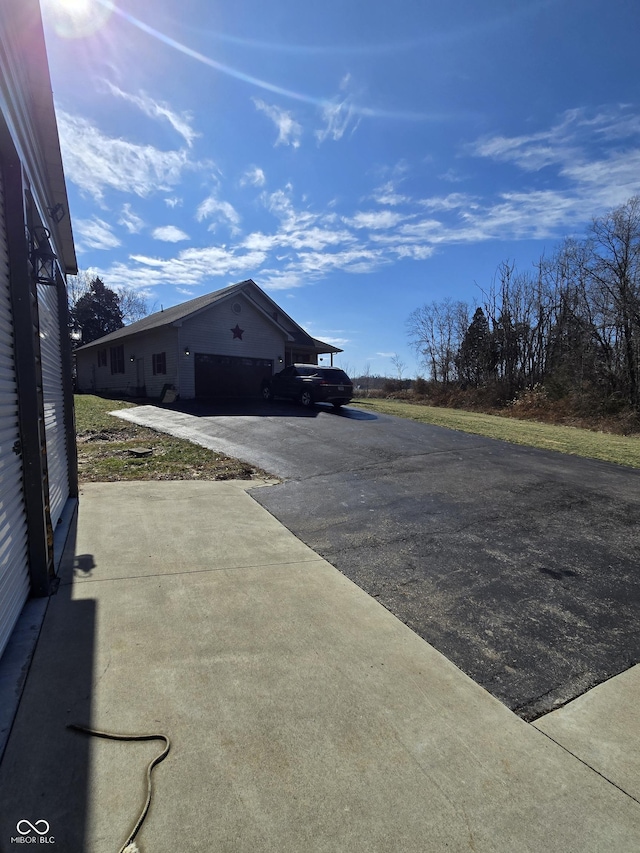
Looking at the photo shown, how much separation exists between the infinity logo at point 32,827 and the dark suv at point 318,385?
49.3 feet

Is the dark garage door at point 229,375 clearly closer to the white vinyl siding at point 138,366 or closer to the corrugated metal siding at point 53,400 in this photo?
the white vinyl siding at point 138,366

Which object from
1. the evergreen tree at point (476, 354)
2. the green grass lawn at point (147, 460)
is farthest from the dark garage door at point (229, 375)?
the evergreen tree at point (476, 354)

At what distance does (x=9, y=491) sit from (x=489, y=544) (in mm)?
4368

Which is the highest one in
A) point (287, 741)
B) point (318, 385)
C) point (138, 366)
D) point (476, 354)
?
point (476, 354)

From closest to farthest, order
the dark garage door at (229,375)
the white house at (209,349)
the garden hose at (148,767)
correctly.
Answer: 1. the garden hose at (148,767)
2. the white house at (209,349)
3. the dark garage door at (229,375)

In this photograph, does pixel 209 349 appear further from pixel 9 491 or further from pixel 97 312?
pixel 97 312

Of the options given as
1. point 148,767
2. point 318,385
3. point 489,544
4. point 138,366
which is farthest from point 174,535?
point 138,366

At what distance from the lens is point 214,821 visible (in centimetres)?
164

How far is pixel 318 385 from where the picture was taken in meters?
16.4

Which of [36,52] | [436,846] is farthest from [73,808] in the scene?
[36,52]

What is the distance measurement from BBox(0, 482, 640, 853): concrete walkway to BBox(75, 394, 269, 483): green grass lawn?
4.06 m

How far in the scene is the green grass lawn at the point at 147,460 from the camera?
739 cm

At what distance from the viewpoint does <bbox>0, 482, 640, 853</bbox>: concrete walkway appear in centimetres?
164

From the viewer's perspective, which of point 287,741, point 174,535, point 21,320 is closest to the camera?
point 287,741
